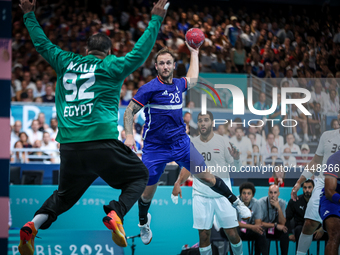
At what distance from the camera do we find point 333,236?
5.23 m

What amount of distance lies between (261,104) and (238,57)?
3.79 meters

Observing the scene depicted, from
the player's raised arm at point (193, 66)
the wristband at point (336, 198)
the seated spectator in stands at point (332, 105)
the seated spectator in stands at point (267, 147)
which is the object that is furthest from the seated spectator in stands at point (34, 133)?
the wristband at point (336, 198)

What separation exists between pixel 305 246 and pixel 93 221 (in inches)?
134

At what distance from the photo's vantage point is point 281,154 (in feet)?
20.9

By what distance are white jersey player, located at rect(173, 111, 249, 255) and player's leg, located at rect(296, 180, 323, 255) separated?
960mm

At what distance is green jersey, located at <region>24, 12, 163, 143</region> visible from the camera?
344cm

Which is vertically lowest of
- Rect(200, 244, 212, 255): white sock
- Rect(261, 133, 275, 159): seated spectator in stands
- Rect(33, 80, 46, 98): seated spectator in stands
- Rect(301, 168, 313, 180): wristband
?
Rect(200, 244, 212, 255): white sock

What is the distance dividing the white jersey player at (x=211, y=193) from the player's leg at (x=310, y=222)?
0.96 metres

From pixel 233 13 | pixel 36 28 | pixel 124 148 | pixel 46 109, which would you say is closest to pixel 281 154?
pixel 124 148

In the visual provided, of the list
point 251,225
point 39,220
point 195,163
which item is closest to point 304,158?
point 251,225

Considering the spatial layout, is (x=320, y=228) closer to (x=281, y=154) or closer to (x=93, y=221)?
(x=281, y=154)

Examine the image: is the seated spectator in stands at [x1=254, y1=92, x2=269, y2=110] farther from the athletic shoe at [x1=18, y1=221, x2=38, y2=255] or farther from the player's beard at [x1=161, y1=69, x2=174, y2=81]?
the athletic shoe at [x1=18, y1=221, x2=38, y2=255]

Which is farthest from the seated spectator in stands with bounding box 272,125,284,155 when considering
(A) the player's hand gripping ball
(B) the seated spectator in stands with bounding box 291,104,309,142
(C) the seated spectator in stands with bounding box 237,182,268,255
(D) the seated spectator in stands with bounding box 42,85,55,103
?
(D) the seated spectator in stands with bounding box 42,85,55,103

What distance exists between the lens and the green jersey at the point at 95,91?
11.3 feet
